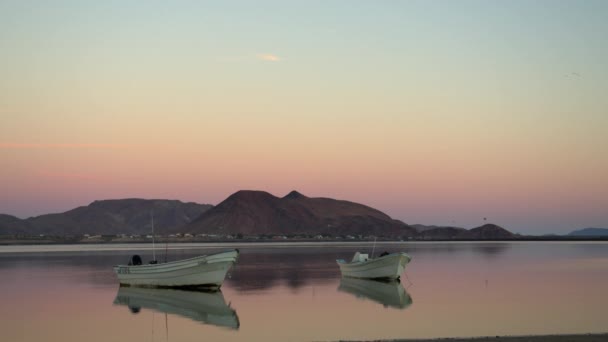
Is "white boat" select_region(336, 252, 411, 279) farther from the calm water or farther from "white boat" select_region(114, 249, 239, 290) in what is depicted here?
"white boat" select_region(114, 249, 239, 290)

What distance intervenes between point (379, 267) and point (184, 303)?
18.3 metres

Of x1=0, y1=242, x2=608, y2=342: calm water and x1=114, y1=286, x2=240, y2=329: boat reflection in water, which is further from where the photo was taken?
x1=114, y1=286, x2=240, y2=329: boat reflection in water

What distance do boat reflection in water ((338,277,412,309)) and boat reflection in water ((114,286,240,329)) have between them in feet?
25.6

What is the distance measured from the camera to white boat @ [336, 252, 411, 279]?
50844mm

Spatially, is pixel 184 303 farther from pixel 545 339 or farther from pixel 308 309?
pixel 545 339

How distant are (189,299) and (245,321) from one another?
10.4m

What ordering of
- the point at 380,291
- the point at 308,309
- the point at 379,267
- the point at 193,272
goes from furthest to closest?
the point at 379,267 < the point at 193,272 < the point at 380,291 < the point at 308,309

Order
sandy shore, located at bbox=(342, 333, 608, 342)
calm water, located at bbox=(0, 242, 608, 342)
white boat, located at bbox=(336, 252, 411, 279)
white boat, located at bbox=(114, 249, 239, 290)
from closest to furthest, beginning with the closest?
1. sandy shore, located at bbox=(342, 333, 608, 342)
2. calm water, located at bbox=(0, 242, 608, 342)
3. white boat, located at bbox=(114, 249, 239, 290)
4. white boat, located at bbox=(336, 252, 411, 279)

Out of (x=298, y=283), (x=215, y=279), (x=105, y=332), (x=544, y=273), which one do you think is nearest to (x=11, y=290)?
(x=215, y=279)

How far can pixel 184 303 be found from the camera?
3772 cm

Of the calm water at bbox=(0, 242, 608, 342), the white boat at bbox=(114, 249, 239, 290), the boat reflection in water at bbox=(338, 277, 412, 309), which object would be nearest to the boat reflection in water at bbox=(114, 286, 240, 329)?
the calm water at bbox=(0, 242, 608, 342)

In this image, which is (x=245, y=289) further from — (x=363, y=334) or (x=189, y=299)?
(x=363, y=334)

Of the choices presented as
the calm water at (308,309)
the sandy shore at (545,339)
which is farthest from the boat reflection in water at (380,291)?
the sandy shore at (545,339)

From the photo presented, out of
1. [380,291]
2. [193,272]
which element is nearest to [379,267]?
[380,291]
